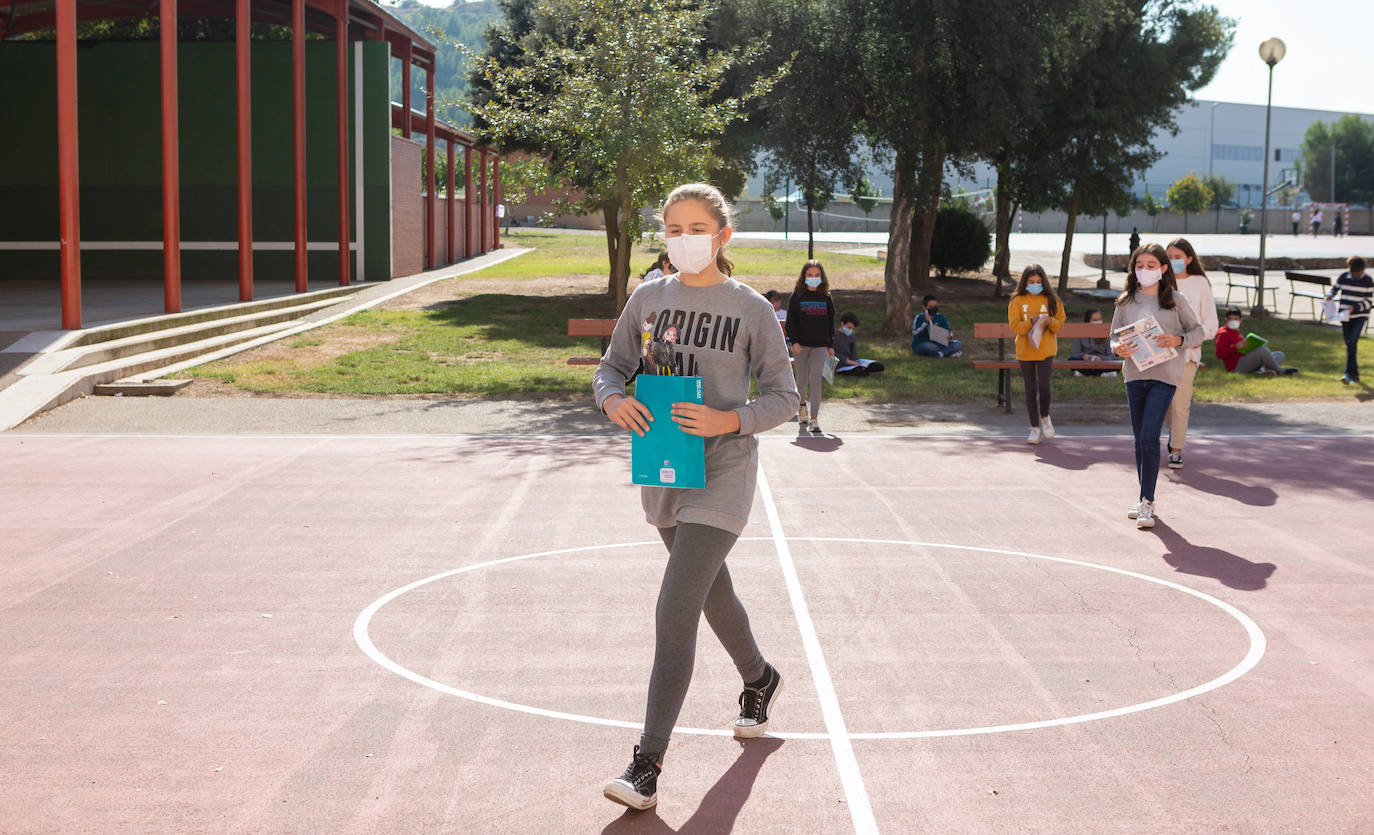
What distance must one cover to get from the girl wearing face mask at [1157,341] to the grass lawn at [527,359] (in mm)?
7048

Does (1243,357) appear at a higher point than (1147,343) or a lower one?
lower

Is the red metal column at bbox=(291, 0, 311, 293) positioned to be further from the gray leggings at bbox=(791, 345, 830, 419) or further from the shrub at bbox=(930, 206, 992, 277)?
the shrub at bbox=(930, 206, 992, 277)

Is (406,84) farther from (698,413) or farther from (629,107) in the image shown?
(698,413)

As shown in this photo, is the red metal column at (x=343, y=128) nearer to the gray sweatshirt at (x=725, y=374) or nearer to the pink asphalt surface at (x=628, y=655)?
the pink asphalt surface at (x=628, y=655)

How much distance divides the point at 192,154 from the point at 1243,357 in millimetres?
25815

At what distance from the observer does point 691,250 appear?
Result: 4.75 metres

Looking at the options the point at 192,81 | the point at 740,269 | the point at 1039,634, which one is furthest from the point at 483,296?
the point at 1039,634

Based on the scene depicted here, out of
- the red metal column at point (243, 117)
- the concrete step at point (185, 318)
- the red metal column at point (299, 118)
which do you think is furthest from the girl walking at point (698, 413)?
the red metal column at point (299, 118)

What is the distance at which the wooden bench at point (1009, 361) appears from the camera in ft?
53.1

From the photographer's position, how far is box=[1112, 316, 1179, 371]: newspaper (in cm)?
955

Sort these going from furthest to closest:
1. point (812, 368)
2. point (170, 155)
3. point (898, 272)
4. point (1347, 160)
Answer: point (1347, 160) < point (898, 272) < point (170, 155) < point (812, 368)

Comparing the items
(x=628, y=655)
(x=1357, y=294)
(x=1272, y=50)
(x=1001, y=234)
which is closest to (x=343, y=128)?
(x=1001, y=234)


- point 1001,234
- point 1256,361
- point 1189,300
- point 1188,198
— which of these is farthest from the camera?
point 1188,198

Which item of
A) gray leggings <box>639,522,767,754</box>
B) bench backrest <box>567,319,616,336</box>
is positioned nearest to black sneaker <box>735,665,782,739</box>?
gray leggings <box>639,522,767,754</box>
